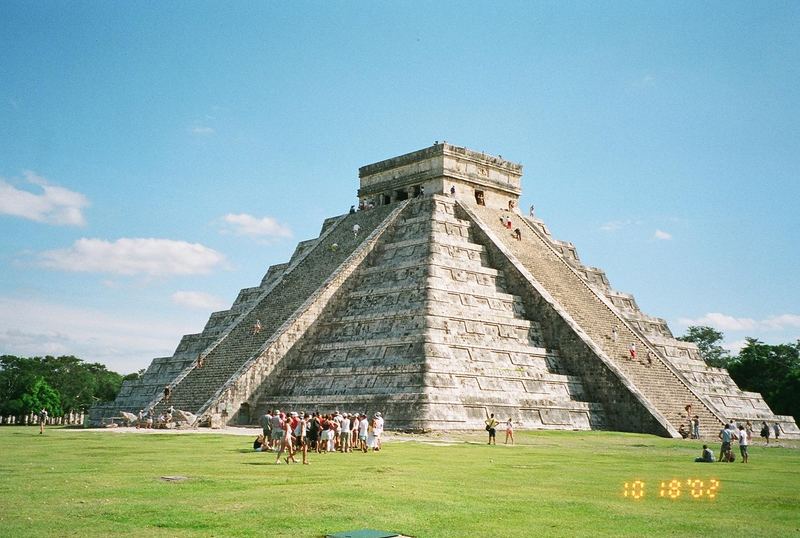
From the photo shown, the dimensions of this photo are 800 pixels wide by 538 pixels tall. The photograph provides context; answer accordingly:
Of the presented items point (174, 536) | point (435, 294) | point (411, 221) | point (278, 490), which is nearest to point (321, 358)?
point (435, 294)

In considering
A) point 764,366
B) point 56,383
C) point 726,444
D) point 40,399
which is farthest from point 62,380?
point 726,444

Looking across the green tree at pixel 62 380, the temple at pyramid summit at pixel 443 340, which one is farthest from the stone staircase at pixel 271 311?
the green tree at pixel 62 380

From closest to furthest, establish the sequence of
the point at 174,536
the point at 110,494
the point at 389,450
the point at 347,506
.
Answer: the point at 174,536, the point at 347,506, the point at 110,494, the point at 389,450

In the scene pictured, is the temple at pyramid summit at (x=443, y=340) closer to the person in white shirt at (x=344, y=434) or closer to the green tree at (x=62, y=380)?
the person in white shirt at (x=344, y=434)

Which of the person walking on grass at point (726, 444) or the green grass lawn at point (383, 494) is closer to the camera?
the green grass lawn at point (383, 494)

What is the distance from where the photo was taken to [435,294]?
28453mm

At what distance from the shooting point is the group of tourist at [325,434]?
714 inches

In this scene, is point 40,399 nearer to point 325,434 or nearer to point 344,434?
point 325,434

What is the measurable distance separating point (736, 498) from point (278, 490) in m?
6.57

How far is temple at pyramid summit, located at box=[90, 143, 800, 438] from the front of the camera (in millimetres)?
26172

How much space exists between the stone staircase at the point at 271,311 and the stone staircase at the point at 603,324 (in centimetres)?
605

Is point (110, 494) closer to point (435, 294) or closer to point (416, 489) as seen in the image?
point (416, 489)

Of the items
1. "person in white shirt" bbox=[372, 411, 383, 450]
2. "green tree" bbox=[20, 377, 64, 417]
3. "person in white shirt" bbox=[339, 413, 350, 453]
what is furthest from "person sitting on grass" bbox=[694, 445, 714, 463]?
"green tree" bbox=[20, 377, 64, 417]

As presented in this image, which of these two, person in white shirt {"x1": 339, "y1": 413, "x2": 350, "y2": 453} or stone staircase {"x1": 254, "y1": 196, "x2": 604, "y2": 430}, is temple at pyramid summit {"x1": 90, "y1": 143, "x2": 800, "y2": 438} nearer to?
stone staircase {"x1": 254, "y1": 196, "x2": 604, "y2": 430}
